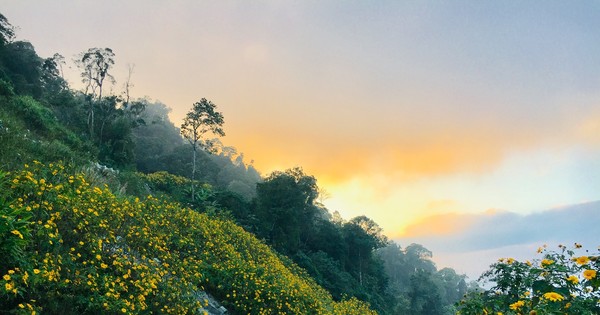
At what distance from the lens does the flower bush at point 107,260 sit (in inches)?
195

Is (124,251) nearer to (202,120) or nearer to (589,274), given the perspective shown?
(589,274)

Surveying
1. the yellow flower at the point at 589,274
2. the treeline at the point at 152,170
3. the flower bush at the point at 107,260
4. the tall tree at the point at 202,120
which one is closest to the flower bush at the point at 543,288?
the yellow flower at the point at 589,274

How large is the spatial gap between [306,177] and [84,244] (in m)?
23.2

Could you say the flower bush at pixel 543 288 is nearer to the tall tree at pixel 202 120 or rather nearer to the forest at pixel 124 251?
the forest at pixel 124 251

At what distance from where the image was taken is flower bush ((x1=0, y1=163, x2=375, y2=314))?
4965mm

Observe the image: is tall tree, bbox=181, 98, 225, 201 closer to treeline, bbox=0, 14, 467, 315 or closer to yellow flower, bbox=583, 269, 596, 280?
treeline, bbox=0, 14, 467, 315

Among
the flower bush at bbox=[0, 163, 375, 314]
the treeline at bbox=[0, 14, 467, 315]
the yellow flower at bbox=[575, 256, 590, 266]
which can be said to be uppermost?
the treeline at bbox=[0, 14, 467, 315]

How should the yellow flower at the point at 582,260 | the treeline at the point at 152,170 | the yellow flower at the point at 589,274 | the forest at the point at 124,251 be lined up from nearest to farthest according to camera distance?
the yellow flower at the point at 589,274 < the yellow flower at the point at 582,260 < the forest at the point at 124,251 < the treeline at the point at 152,170

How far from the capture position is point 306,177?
29.3m

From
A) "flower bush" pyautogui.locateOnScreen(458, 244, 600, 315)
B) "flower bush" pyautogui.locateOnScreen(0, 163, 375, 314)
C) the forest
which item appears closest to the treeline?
the forest

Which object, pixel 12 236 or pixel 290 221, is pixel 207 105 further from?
pixel 12 236

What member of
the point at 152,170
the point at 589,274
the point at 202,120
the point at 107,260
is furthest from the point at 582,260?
the point at 152,170

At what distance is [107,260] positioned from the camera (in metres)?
6.67

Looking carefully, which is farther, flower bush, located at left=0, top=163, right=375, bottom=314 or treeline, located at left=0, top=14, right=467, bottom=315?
treeline, located at left=0, top=14, right=467, bottom=315
